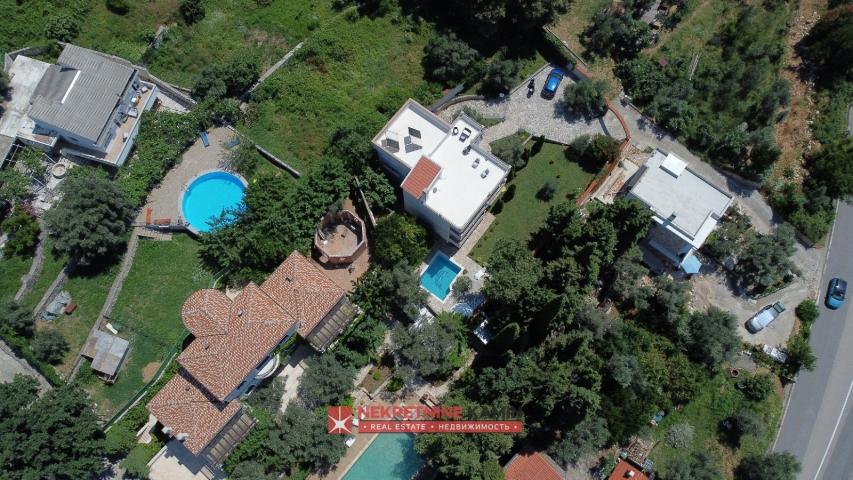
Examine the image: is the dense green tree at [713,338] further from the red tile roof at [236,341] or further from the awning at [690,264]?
the red tile roof at [236,341]

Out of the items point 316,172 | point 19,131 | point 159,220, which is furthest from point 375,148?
point 19,131

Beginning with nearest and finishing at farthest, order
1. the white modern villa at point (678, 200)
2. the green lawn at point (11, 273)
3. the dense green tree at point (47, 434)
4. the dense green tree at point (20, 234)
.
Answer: the dense green tree at point (47, 434) → the green lawn at point (11, 273) → the dense green tree at point (20, 234) → the white modern villa at point (678, 200)

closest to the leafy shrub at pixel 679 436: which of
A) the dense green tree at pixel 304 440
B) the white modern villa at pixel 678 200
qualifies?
the white modern villa at pixel 678 200

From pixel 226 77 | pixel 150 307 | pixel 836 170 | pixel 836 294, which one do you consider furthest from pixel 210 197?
pixel 836 170

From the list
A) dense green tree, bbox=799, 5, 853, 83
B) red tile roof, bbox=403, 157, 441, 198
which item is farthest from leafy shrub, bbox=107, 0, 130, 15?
dense green tree, bbox=799, 5, 853, 83

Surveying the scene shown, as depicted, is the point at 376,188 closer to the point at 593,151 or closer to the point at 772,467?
the point at 593,151
